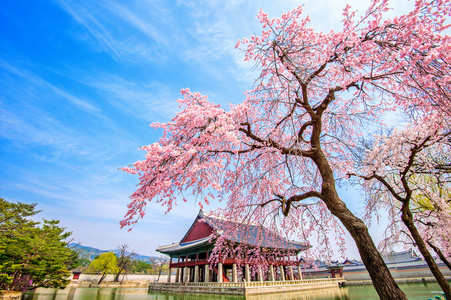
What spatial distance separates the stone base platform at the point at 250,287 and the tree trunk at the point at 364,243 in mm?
13861

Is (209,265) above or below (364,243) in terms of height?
below

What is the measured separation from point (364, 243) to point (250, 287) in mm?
14438

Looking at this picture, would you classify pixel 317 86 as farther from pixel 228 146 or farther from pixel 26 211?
pixel 26 211

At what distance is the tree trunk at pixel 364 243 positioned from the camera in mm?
2832

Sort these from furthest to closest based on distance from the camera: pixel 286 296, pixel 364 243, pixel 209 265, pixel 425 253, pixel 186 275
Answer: pixel 186 275 → pixel 209 265 → pixel 286 296 → pixel 425 253 → pixel 364 243

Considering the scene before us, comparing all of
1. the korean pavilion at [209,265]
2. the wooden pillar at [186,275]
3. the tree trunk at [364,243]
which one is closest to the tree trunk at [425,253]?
the tree trunk at [364,243]

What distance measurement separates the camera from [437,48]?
109 inches

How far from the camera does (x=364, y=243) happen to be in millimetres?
3180

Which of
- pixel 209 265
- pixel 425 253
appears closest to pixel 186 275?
pixel 209 265

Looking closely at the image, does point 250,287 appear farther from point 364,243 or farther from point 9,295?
point 364,243

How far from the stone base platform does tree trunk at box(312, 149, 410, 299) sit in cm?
1386

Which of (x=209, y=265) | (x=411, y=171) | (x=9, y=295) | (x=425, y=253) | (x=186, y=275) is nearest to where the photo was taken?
(x=425, y=253)

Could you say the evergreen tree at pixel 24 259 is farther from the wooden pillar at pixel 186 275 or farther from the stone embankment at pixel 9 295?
the wooden pillar at pixel 186 275

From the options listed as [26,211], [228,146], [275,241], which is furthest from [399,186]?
[26,211]
